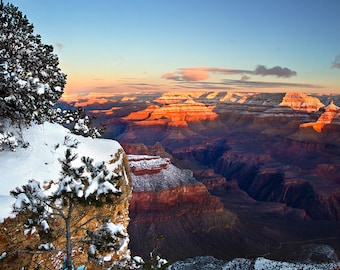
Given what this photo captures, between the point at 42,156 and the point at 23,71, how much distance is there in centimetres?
344

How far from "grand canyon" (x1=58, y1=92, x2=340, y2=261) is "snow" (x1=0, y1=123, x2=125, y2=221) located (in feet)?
12.3

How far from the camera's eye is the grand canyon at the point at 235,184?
190 feet

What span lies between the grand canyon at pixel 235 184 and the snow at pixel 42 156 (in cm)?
375

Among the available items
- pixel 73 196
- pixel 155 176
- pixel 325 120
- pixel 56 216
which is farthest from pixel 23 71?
pixel 325 120

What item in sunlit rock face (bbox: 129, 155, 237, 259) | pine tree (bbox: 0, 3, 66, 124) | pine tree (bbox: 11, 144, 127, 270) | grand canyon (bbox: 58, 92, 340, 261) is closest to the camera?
pine tree (bbox: 11, 144, 127, 270)

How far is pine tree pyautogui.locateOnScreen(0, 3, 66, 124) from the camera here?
12586 mm

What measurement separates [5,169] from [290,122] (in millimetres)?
169523

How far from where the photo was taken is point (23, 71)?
13430 millimetres

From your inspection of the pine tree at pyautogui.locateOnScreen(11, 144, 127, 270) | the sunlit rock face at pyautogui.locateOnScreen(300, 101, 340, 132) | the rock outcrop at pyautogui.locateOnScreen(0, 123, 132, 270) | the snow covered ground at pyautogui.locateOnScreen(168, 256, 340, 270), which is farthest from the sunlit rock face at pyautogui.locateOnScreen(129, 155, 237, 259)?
the sunlit rock face at pyautogui.locateOnScreen(300, 101, 340, 132)

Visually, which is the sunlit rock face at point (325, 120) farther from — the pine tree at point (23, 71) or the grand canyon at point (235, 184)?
the pine tree at point (23, 71)

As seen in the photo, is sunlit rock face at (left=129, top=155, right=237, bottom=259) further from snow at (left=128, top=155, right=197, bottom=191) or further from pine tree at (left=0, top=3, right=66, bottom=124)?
pine tree at (left=0, top=3, right=66, bottom=124)

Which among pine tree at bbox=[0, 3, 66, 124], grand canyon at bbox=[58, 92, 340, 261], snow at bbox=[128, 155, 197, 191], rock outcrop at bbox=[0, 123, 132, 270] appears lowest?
grand canyon at bbox=[58, 92, 340, 261]

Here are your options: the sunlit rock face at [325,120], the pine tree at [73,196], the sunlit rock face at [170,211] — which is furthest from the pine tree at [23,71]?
the sunlit rock face at [325,120]

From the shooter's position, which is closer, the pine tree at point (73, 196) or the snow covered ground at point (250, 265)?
the pine tree at point (73, 196)
